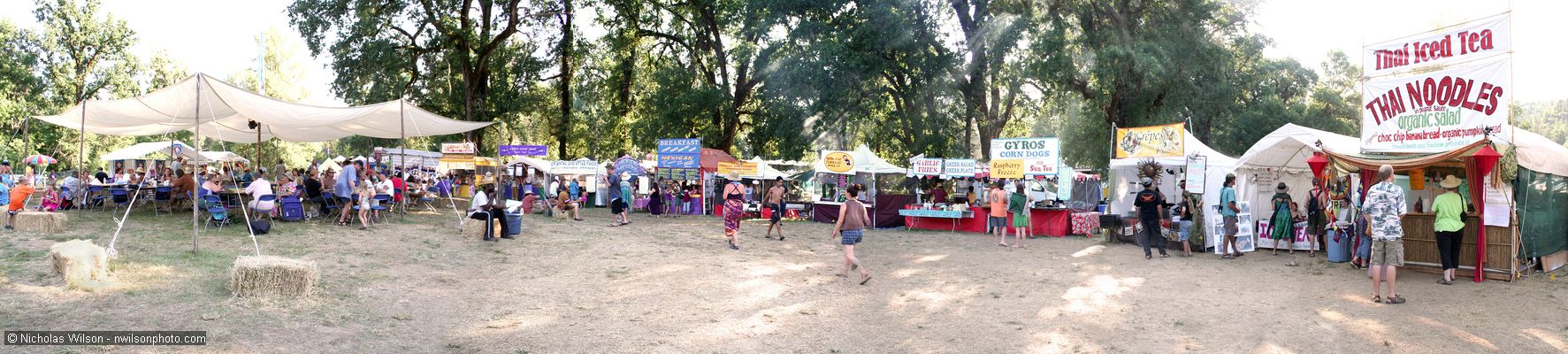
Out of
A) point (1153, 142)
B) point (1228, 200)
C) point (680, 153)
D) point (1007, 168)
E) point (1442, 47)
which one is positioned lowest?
point (1228, 200)

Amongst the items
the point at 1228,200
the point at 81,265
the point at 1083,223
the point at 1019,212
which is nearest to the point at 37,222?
the point at 81,265

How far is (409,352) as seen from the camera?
5.92 meters

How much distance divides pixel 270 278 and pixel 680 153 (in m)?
13.9

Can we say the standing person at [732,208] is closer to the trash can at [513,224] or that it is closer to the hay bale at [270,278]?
the trash can at [513,224]

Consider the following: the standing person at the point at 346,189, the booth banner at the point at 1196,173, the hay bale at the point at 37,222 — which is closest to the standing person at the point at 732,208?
the standing person at the point at 346,189

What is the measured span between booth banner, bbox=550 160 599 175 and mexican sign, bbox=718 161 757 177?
4.75 metres

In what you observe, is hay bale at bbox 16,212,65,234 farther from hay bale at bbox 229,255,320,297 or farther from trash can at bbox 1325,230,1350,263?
trash can at bbox 1325,230,1350,263

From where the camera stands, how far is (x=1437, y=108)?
9234mm

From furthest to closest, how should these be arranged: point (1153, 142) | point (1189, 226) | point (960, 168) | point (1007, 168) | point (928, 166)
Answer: point (928, 166)
point (960, 168)
point (1007, 168)
point (1153, 142)
point (1189, 226)

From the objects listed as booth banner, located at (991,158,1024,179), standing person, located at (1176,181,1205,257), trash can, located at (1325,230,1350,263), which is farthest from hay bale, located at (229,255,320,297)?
booth banner, located at (991,158,1024,179)

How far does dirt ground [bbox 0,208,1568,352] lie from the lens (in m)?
6.16

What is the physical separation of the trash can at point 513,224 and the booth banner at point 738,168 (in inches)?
343

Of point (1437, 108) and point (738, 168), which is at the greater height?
point (1437, 108)

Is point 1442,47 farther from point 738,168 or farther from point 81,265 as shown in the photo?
point 738,168
